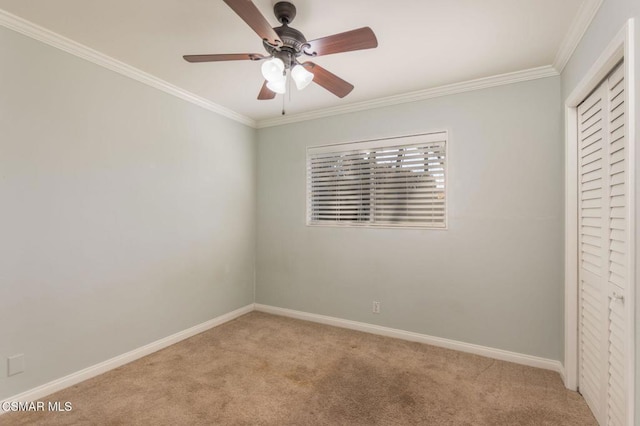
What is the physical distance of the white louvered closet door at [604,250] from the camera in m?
1.63

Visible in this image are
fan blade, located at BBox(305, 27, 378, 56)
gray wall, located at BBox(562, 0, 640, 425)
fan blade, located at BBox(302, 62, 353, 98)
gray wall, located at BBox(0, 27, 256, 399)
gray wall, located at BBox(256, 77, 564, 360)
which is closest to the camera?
gray wall, located at BBox(562, 0, 640, 425)

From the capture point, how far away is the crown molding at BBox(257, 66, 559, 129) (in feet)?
8.79

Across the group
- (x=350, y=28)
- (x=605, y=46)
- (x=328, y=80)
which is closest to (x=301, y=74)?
(x=328, y=80)

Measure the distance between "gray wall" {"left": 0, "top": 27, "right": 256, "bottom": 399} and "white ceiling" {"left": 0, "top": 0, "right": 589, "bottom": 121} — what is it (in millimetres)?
355

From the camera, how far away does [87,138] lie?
2463mm

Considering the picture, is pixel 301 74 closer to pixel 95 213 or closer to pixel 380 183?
pixel 380 183

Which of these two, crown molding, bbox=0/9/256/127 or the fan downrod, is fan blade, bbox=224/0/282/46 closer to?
the fan downrod

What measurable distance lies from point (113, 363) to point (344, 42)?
299cm

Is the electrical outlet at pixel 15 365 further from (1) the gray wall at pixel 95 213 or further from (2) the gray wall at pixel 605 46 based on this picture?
(2) the gray wall at pixel 605 46

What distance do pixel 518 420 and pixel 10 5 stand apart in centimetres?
406

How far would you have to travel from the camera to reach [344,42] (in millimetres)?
1696

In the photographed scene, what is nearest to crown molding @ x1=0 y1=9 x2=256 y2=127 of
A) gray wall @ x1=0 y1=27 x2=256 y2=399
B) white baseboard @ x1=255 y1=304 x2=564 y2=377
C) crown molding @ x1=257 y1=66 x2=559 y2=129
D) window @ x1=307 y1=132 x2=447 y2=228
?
gray wall @ x1=0 y1=27 x2=256 y2=399

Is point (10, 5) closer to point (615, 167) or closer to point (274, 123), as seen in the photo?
point (274, 123)

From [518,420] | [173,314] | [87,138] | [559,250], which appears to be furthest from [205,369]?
[559,250]
